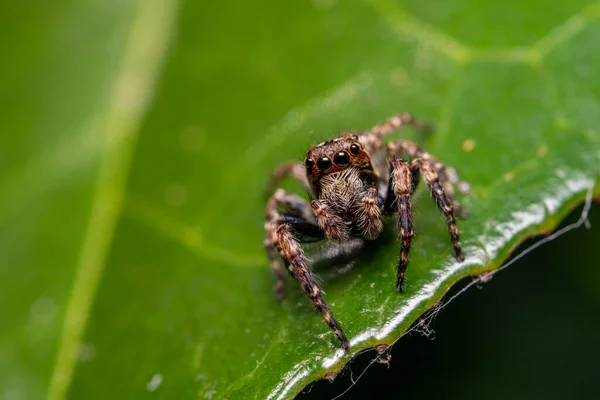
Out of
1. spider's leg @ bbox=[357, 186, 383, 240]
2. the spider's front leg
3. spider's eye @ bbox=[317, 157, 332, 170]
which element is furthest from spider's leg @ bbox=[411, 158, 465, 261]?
the spider's front leg

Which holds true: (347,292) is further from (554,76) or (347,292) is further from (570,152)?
(554,76)

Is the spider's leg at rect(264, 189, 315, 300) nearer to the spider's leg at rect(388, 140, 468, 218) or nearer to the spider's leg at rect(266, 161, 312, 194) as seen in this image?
the spider's leg at rect(266, 161, 312, 194)

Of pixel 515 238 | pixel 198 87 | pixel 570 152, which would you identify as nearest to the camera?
pixel 515 238

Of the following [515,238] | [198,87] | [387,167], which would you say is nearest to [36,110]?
[198,87]

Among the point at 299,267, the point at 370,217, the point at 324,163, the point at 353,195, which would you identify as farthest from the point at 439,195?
the point at 299,267

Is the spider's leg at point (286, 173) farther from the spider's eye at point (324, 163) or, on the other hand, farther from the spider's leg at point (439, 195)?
the spider's leg at point (439, 195)

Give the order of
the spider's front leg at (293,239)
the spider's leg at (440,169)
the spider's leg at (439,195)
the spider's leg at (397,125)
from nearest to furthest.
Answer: the spider's leg at (439,195) → the spider's front leg at (293,239) → the spider's leg at (440,169) → the spider's leg at (397,125)

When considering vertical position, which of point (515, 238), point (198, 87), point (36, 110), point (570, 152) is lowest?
point (515, 238)

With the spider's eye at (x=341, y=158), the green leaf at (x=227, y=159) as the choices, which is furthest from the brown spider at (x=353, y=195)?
the green leaf at (x=227, y=159)

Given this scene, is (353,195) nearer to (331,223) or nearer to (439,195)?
(331,223)
